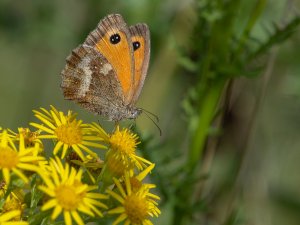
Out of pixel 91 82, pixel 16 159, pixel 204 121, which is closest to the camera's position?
pixel 16 159

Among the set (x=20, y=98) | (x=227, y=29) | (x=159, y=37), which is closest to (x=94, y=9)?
(x=159, y=37)

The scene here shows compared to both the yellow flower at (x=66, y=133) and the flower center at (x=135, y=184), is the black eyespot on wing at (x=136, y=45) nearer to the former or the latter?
the yellow flower at (x=66, y=133)

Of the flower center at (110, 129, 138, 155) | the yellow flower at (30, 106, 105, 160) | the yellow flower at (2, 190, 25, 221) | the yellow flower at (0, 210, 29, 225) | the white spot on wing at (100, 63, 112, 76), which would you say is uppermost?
the white spot on wing at (100, 63, 112, 76)

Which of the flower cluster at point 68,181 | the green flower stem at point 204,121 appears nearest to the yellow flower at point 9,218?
the flower cluster at point 68,181

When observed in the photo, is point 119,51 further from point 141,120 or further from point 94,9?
point 94,9

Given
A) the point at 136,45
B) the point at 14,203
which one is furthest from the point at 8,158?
the point at 136,45

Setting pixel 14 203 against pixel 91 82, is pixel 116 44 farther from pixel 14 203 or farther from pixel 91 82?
pixel 14 203

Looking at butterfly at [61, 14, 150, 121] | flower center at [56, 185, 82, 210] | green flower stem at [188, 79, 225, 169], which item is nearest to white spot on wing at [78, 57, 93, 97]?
butterfly at [61, 14, 150, 121]

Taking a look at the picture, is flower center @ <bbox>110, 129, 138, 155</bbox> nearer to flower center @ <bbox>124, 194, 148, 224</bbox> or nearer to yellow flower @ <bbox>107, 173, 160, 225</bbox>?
yellow flower @ <bbox>107, 173, 160, 225</bbox>
